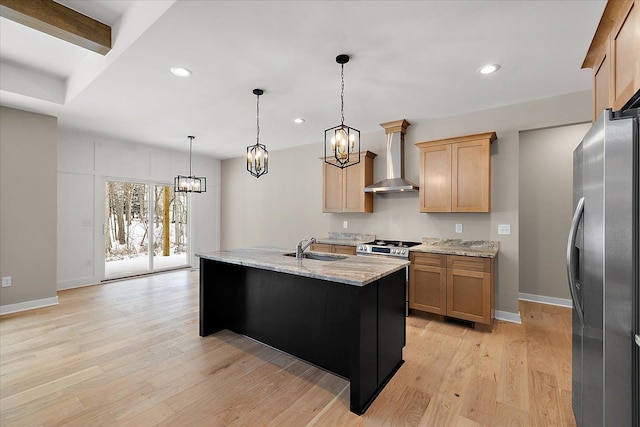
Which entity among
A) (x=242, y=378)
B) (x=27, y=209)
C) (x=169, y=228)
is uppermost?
(x=27, y=209)

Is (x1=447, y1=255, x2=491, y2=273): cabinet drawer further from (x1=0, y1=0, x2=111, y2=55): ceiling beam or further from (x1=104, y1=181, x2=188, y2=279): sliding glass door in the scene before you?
(x1=104, y1=181, x2=188, y2=279): sliding glass door

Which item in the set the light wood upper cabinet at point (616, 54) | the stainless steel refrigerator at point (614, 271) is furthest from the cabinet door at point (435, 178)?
the stainless steel refrigerator at point (614, 271)

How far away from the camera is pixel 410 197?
4.43 meters

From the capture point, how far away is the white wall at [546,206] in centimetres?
422

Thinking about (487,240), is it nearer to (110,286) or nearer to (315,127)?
(315,127)

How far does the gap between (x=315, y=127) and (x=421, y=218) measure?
2213 millimetres

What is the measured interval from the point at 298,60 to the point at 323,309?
223 cm

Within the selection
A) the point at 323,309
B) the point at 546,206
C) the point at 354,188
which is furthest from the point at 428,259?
the point at 546,206

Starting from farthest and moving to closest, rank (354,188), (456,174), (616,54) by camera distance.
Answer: (354,188) < (456,174) < (616,54)

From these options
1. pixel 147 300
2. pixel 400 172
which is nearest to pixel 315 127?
pixel 400 172

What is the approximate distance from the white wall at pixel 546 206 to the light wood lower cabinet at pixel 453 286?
1724mm

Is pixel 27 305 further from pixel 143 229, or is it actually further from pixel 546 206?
pixel 546 206

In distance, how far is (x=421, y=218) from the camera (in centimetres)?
431

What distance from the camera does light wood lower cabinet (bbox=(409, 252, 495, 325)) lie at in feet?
10.8
